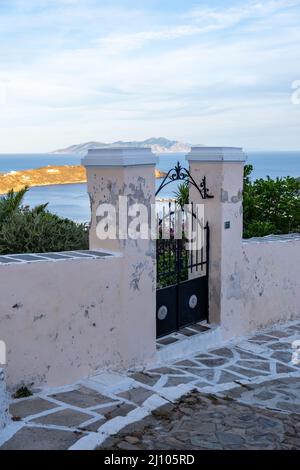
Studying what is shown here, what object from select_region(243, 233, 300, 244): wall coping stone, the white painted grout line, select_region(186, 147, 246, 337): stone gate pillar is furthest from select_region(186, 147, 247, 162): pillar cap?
the white painted grout line

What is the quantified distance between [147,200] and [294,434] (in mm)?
3093

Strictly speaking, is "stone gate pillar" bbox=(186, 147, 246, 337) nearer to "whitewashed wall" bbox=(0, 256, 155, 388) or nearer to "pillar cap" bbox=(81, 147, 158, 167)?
"pillar cap" bbox=(81, 147, 158, 167)

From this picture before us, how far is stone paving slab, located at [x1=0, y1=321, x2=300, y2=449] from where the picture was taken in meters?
4.90

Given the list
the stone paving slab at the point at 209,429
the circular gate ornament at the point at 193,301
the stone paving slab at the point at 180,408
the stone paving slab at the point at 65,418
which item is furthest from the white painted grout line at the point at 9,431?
the circular gate ornament at the point at 193,301

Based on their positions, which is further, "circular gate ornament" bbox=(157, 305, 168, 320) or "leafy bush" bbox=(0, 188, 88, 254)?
"leafy bush" bbox=(0, 188, 88, 254)

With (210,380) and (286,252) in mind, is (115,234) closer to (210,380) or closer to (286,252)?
(210,380)

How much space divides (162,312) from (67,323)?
1.68 meters

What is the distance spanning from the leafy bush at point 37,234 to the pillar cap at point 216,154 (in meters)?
3.89

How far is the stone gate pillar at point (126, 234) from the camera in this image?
6496mm

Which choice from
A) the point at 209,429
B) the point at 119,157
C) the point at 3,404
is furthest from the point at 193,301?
the point at 3,404

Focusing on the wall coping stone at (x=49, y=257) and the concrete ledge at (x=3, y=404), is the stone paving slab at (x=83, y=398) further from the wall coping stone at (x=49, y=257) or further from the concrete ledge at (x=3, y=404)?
the wall coping stone at (x=49, y=257)

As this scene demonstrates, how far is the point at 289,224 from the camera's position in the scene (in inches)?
517

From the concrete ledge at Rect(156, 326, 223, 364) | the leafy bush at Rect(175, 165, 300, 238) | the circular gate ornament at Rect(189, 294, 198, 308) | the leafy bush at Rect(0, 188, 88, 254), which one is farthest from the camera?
the leafy bush at Rect(175, 165, 300, 238)

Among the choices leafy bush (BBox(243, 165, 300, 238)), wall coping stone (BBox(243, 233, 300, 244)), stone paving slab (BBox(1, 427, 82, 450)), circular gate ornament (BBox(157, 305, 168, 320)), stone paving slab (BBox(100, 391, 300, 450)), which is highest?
leafy bush (BBox(243, 165, 300, 238))
